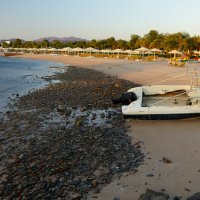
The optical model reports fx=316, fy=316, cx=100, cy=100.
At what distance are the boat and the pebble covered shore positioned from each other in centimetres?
67

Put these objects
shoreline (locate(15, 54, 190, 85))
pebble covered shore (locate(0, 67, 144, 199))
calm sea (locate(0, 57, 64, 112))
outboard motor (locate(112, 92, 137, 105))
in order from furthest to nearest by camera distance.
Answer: shoreline (locate(15, 54, 190, 85))
calm sea (locate(0, 57, 64, 112))
outboard motor (locate(112, 92, 137, 105))
pebble covered shore (locate(0, 67, 144, 199))

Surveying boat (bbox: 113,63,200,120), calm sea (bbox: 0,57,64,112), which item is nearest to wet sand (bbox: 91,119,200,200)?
boat (bbox: 113,63,200,120)

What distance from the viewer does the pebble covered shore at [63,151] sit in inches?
249

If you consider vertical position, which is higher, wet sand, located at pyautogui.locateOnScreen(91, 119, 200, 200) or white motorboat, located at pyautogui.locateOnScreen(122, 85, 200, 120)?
white motorboat, located at pyautogui.locateOnScreen(122, 85, 200, 120)

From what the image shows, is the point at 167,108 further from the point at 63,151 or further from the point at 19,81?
the point at 19,81

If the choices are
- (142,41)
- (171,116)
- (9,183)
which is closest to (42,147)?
(9,183)

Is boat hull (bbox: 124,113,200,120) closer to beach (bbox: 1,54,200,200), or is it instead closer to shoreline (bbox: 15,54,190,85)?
beach (bbox: 1,54,200,200)

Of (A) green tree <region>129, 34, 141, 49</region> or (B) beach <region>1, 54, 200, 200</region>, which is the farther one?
(A) green tree <region>129, 34, 141, 49</region>

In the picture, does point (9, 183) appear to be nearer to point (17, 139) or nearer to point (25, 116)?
point (17, 139)

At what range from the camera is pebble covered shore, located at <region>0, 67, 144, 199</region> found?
633 centimetres

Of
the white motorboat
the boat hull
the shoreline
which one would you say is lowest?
the shoreline

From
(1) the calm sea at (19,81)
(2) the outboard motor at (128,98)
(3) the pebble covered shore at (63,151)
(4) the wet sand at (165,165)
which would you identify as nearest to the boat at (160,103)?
(2) the outboard motor at (128,98)

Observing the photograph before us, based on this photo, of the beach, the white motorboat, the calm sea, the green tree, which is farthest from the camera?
the green tree

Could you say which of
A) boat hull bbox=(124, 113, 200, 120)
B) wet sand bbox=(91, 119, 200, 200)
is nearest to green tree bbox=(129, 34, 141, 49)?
boat hull bbox=(124, 113, 200, 120)
